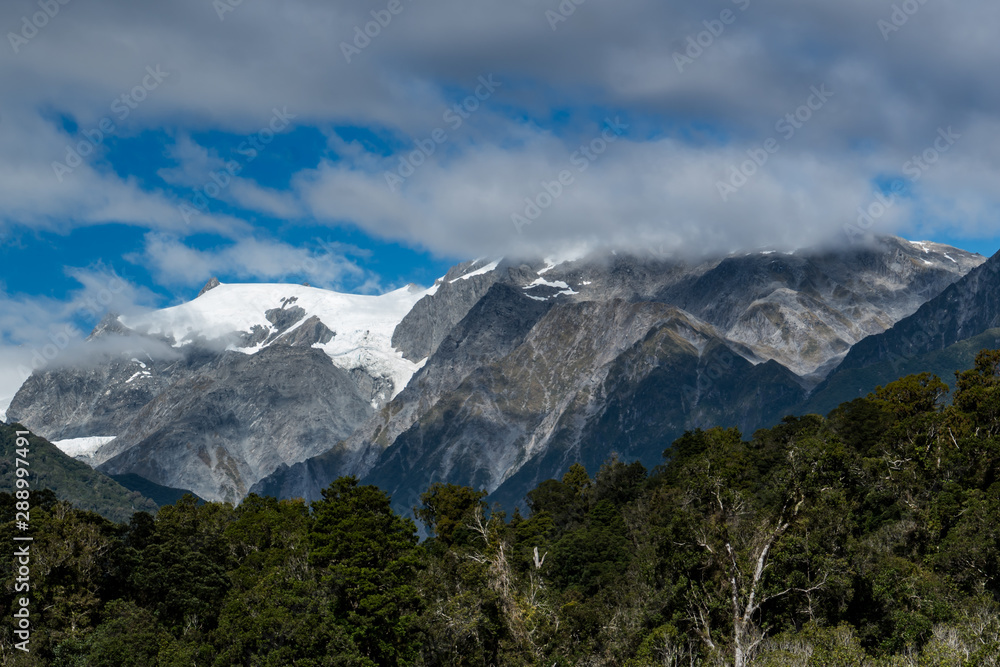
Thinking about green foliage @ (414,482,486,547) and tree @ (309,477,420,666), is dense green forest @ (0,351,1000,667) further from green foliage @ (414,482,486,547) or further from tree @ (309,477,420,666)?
green foliage @ (414,482,486,547)

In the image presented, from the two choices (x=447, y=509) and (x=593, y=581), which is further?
(x=447, y=509)

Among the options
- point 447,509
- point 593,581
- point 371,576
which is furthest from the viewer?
point 447,509

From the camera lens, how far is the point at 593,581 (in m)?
104

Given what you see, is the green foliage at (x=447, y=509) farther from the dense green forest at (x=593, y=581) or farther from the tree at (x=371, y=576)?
the tree at (x=371, y=576)

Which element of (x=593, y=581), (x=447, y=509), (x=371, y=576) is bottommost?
(x=593, y=581)

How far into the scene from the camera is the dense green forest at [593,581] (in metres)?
61.2

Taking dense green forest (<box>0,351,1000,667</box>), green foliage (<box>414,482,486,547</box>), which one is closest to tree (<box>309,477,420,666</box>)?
dense green forest (<box>0,351,1000,667</box>)

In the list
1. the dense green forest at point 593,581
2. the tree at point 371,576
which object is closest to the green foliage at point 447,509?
the dense green forest at point 593,581

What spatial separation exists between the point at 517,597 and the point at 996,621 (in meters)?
32.9

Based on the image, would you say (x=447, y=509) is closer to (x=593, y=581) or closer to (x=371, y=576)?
(x=593, y=581)

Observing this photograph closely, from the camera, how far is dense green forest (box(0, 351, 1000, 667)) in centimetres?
6116

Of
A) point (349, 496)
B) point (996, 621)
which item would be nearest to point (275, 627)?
point (349, 496)

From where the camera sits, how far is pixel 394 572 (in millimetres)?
79625

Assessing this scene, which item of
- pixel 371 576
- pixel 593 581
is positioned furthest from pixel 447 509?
pixel 371 576
